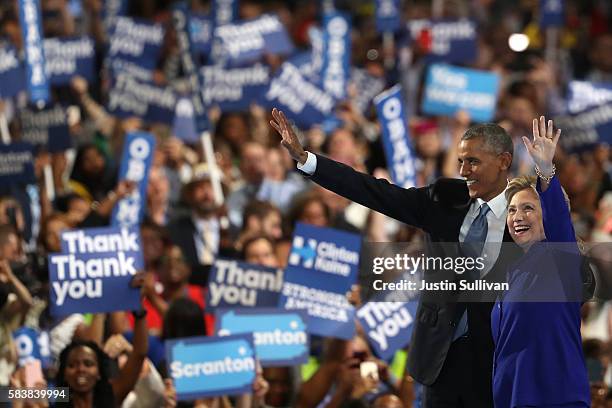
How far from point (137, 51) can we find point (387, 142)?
149 inches

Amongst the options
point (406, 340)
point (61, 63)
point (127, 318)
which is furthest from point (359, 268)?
point (61, 63)

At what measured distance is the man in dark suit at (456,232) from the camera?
5.83m

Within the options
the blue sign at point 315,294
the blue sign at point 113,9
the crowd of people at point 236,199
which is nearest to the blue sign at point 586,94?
the crowd of people at point 236,199

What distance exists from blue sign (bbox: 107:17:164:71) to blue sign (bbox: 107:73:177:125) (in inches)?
43.4

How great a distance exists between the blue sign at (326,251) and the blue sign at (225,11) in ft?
18.0

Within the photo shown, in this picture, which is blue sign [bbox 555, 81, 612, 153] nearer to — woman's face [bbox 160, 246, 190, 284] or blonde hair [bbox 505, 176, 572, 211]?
woman's face [bbox 160, 246, 190, 284]

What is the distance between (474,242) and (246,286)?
264 centimetres

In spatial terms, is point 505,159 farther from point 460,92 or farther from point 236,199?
point 460,92

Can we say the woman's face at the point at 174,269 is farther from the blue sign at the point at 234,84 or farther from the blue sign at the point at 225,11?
the blue sign at the point at 225,11

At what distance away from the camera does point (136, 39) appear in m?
12.5

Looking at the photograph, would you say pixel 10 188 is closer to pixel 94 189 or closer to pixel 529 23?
pixel 94 189

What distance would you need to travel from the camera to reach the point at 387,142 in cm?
931

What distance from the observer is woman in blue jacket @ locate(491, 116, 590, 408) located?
17.6 ft

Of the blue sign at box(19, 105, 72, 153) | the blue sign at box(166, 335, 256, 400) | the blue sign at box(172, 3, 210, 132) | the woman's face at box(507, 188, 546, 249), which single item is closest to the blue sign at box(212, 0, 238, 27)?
the blue sign at box(172, 3, 210, 132)
